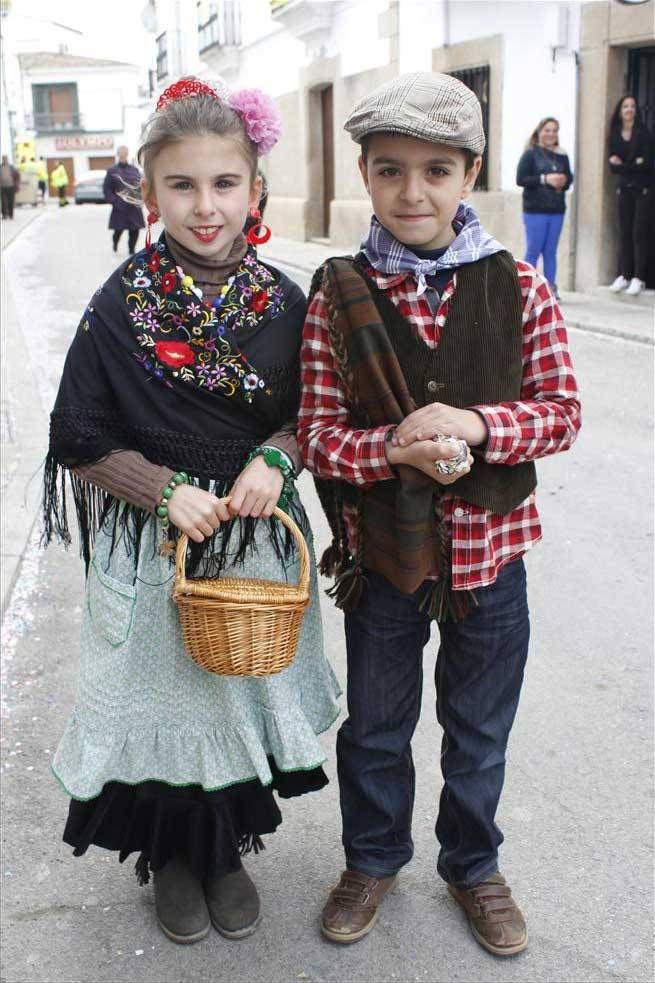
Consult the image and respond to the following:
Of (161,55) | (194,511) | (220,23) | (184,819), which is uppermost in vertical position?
(220,23)

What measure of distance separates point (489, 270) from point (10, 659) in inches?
94.6

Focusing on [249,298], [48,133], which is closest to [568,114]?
[249,298]

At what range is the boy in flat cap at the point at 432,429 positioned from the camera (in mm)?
2045

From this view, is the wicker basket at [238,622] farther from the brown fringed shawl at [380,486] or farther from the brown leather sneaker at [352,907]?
the brown leather sneaker at [352,907]

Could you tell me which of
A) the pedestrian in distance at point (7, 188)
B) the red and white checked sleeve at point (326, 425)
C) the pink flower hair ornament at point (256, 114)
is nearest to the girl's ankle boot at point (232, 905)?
the red and white checked sleeve at point (326, 425)

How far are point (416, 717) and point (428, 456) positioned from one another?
683 mm

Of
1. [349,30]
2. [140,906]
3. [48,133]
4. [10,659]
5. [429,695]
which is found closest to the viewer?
[140,906]

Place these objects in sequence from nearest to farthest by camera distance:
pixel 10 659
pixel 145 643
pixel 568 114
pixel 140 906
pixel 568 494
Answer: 1. pixel 145 643
2. pixel 140 906
3. pixel 10 659
4. pixel 568 494
5. pixel 568 114

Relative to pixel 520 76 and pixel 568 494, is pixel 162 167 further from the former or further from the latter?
pixel 520 76

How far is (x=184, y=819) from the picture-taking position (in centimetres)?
238

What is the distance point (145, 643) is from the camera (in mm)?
2268

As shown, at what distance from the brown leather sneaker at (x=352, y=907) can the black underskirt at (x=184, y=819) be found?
0.22m

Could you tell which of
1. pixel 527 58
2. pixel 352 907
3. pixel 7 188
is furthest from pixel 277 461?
pixel 7 188

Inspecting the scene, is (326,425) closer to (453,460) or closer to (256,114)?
(453,460)
